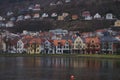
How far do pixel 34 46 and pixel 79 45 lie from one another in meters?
10.8

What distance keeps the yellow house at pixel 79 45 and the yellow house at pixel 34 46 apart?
8477 mm

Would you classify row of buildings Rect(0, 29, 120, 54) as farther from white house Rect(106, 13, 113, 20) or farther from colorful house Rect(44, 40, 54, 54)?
white house Rect(106, 13, 113, 20)

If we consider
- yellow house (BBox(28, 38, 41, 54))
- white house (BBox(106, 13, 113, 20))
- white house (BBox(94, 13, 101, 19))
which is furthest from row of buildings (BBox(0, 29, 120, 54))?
white house (BBox(94, 13, 101, 19))

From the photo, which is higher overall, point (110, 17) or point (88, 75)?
point (110, 17)

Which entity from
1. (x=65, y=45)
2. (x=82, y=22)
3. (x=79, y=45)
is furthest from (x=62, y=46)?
(x=82, y=22)

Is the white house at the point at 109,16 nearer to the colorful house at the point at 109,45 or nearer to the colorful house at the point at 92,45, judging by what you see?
the colorful house at the point at 92,45

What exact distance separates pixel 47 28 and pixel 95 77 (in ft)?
394

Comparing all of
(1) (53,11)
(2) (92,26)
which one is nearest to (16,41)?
(2) (92,26)

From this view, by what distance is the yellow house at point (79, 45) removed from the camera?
11769 centimetres

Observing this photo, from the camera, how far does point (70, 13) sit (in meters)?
191

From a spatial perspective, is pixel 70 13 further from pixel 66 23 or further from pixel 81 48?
pixel 81 48

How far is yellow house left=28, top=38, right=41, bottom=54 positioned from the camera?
120438 mm

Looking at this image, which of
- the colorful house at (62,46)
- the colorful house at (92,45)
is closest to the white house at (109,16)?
the colorful house at (92,45)

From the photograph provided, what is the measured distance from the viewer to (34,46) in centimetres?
12238
